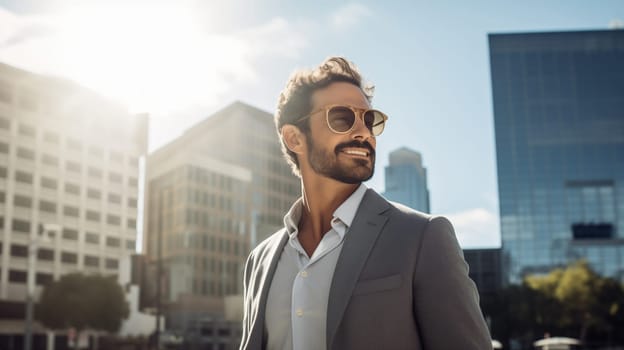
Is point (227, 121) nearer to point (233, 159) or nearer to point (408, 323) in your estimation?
point (233, 159)

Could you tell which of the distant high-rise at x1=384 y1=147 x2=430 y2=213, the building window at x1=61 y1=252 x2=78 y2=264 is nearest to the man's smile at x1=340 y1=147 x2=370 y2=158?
the distant high-rise at x1=384 y1=147 x2=430 y2=213

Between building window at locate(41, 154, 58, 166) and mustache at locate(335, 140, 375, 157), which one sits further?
A: building window at locate(41, 154, 58, 166)

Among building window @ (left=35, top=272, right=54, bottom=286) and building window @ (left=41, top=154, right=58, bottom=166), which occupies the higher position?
building window @ (left=41, top=154, right=58, bottom=166)

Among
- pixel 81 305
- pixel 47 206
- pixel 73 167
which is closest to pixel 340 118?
pixel 81 305

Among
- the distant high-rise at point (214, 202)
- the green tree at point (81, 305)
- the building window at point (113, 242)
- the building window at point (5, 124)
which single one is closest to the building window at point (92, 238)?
the building window at point (113, 242)

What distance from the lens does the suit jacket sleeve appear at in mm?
2152

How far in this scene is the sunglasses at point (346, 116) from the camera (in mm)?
2682

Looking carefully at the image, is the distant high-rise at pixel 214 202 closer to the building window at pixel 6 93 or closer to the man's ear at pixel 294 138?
the building window at pixel 6 93

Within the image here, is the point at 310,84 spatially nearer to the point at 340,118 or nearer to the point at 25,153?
the point at 340,118

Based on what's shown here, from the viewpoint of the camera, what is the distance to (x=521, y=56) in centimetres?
11962

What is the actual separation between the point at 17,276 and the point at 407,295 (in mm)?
73184

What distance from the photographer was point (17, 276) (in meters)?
67.9

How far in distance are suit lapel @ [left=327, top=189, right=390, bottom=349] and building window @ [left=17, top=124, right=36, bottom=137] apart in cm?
7646

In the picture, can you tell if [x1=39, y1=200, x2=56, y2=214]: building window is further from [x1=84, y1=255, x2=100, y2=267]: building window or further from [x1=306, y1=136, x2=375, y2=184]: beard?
[x1=306, y1=136, x2=375, y2=184]: beard
